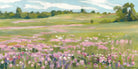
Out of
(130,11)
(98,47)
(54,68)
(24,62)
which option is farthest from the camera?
(130,11)

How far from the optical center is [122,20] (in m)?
32.0

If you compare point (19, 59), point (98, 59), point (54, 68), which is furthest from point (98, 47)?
point (19, 59)

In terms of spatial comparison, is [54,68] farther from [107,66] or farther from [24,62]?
[107,66]

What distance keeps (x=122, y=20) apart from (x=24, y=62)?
28.4 m

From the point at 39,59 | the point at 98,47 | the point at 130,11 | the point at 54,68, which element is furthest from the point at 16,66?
the point at 130,11

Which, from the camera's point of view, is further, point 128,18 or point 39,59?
point 128,18

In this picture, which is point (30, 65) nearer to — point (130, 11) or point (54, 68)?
point (54, 68)

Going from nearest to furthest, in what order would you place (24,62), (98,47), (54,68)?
(54,68), (24,62), (98,47)

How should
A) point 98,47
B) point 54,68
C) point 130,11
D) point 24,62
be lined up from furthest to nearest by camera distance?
point 130,11 → point 98,47 → point 24,62 → point 54,68

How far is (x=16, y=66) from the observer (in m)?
5.71

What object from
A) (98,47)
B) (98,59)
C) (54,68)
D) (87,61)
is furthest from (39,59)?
(98,47)

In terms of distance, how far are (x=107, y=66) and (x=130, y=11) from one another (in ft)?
88.6

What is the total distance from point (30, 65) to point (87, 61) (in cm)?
185

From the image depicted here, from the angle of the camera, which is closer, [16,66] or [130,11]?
[16,66]
